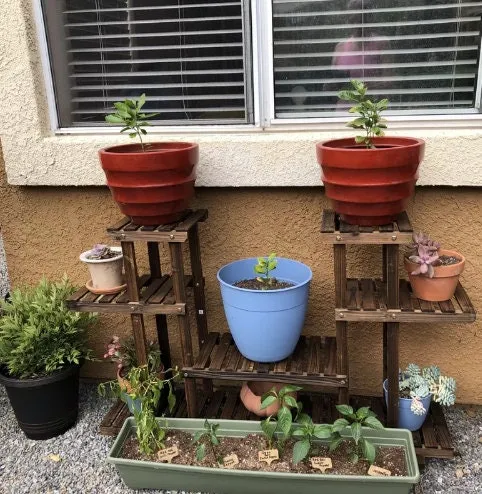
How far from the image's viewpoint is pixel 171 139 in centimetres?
246

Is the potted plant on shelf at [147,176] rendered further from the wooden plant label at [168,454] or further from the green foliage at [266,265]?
the wooden plant label at [168,454]

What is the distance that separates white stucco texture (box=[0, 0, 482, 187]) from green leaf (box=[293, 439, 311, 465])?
109 centimetres

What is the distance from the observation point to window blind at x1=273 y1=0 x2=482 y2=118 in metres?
2.23

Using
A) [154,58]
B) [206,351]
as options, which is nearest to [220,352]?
[206,351]

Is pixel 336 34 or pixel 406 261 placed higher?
pixel 336 34

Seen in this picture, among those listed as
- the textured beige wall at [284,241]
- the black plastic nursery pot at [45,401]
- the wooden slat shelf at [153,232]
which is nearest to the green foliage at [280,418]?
the textured beige wall at [284,241]

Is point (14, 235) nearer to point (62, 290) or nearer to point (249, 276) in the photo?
point (62, 290)

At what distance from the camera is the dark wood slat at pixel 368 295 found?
82.8 inches

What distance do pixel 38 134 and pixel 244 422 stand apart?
1.63 meters

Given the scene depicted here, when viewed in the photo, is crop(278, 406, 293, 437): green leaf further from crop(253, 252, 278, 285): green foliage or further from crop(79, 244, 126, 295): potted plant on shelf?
crop(79, 244, 126, 295): potted plant on shelf

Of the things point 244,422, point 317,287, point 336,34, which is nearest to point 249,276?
point 317,287

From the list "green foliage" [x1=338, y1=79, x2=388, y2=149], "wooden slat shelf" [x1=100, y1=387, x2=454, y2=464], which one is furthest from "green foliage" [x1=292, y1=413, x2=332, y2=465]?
"green foliage" [x1=338, y1=79, x2=388, y2=149]

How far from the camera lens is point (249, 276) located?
2.38 metres

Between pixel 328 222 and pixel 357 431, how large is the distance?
31.7 inches
